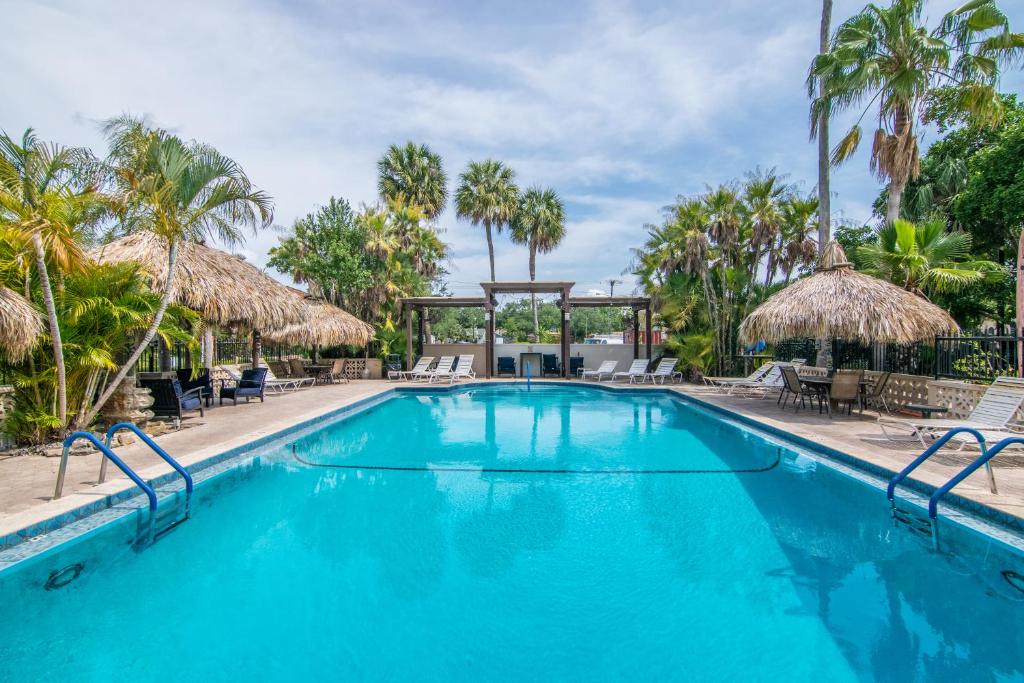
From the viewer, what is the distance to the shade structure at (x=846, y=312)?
361 inches

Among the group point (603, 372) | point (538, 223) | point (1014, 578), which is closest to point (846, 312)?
point (1014, 578)

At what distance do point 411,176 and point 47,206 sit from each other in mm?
20289

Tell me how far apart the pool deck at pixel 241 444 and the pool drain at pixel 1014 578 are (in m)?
0.65

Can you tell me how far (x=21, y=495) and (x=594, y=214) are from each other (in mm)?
27867

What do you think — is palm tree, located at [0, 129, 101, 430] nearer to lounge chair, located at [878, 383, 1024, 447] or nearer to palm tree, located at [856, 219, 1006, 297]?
lounge chair, located at [878, 383, 1024, 447]

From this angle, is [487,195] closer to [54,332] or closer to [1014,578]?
[54,332]

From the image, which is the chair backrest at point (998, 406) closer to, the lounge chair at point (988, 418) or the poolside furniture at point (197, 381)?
the lounge chair at point (988, 418)

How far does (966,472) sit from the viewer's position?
4059 millimetres

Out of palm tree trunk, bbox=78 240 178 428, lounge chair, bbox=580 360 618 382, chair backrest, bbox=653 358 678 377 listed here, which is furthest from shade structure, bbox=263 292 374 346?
chair backrest, bbox=653 358 678 377

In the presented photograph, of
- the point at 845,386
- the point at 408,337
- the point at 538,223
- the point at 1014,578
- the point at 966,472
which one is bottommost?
the point at 1014,578

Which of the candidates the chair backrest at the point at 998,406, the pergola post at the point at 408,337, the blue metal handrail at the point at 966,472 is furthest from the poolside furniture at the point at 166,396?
the chair backrest at the point at 998,406

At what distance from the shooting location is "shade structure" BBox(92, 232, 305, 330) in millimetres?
9164

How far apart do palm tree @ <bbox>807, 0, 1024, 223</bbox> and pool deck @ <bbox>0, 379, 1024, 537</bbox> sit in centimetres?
612

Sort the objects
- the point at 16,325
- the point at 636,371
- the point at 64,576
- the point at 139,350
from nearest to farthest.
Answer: the point at 64,576
the point at 16,325
the point at 139,350
the point at 636,371
